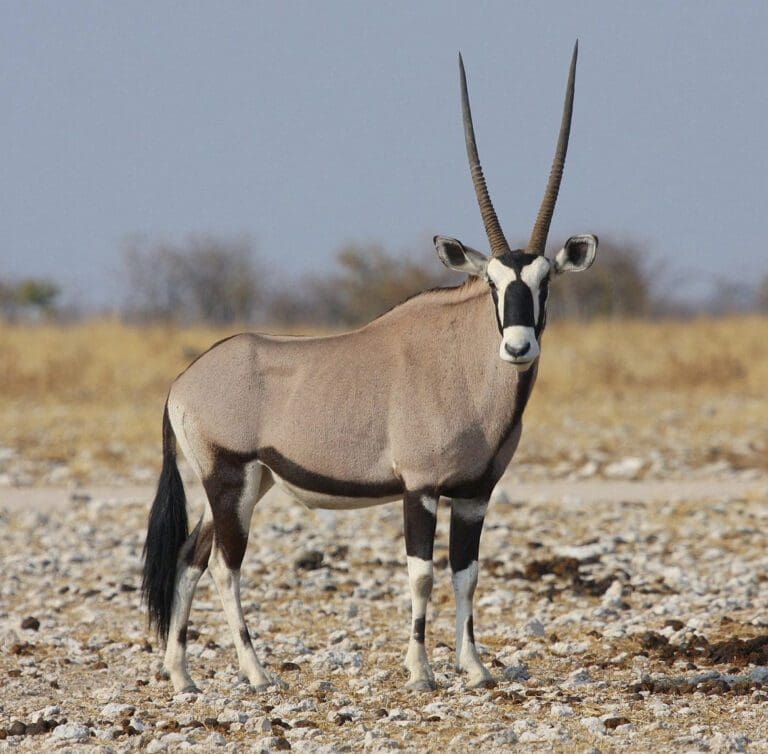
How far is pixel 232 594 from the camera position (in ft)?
24.9

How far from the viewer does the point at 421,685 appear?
7207mm

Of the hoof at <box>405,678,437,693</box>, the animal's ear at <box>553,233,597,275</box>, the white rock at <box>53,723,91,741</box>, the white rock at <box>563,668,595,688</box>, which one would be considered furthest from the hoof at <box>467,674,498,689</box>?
the animal's ear at <box>553,233,597,275</box>

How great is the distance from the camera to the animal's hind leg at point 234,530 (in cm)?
752

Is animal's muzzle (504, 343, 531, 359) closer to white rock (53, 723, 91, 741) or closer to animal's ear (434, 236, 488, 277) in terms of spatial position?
animal's ear (434, 236, 488, 277)

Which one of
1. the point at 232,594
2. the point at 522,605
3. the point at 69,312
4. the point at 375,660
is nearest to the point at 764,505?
the point at 522,605

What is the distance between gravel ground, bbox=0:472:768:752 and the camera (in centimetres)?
641

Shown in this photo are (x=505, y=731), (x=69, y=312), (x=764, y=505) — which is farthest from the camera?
(x=69, y=312)

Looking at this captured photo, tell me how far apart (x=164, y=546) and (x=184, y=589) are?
269 millimetres

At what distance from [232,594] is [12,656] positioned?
1642mm

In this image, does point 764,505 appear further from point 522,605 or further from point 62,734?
point 62,734

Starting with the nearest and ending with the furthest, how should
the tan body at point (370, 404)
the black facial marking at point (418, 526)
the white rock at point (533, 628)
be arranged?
the black facial marking at point (418, 526) → the tan body at point (370, 404) → the white rock at point (533, 628)

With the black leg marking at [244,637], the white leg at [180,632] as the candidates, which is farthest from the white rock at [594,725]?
the white leg at [180,632]

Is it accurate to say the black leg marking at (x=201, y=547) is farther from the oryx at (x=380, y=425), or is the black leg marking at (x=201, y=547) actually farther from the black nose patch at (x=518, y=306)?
the black nose patch at (x=518, y=306)

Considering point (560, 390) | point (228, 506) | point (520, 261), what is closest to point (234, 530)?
point (228, 506)
